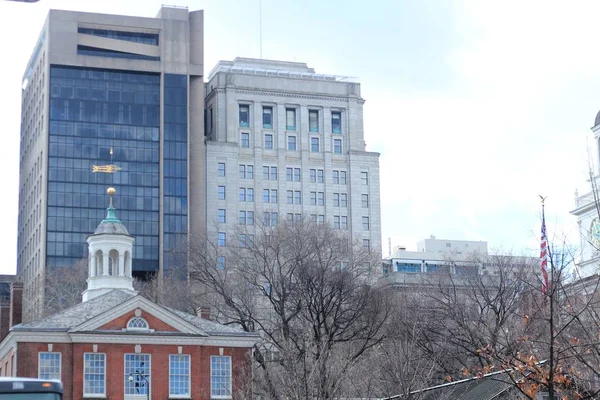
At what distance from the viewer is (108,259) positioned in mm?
87188

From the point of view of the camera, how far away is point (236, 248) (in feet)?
377

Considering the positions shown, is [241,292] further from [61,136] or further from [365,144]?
[365,144]

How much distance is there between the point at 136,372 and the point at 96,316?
3.89m

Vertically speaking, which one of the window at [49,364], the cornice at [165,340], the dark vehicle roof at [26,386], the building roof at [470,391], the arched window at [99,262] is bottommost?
the building roof at [470,391]

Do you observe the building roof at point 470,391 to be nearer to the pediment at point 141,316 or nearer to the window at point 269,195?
the pediment at point 141,316

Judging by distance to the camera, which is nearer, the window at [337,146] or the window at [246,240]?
the window at [246,240]

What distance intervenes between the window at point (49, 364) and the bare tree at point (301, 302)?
36.0 feet

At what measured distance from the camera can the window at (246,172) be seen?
177375 mm

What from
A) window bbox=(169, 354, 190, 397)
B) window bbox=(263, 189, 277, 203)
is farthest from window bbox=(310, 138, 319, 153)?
window bbox=(169, 354, 190, 397)

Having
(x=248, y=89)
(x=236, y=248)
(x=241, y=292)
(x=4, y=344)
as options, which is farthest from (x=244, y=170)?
(x=4, y=344)

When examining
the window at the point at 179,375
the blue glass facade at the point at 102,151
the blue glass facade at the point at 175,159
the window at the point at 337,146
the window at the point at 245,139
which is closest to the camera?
the window at the point at 179,375

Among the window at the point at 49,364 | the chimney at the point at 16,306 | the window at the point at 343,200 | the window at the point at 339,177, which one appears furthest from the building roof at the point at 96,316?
the window at the point at 339,177

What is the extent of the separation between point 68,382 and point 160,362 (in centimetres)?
521

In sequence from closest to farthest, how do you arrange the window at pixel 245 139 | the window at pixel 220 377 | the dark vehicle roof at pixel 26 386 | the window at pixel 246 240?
the dark vehicle roof at pixel 26 386
the window at pixel 220 377
the window at pixel 246 240
the window at pixel 245 139
